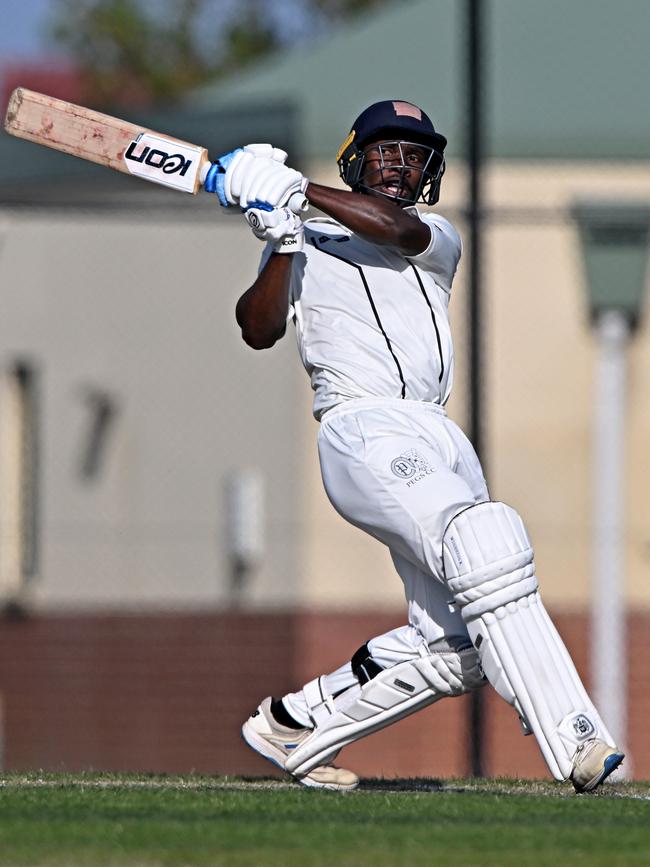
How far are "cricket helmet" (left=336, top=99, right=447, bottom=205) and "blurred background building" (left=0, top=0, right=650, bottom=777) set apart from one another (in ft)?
21.3

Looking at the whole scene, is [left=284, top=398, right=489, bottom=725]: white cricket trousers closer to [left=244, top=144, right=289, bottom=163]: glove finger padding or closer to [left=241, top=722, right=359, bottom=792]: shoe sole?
[left=241, top=722, right=359, bottom=792]: shoe sole

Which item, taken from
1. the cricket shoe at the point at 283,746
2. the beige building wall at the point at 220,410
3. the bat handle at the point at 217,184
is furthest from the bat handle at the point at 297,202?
the beige building wall at the point at 220,410

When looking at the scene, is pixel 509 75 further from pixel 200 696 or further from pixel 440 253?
pixel 440 253

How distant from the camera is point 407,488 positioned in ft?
17.3

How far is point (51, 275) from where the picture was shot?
14.5 meters

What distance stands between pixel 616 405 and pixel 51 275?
A: 13.4ft

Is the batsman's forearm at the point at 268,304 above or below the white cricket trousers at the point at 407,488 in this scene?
above

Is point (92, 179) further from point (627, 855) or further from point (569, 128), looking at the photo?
point (627, 855)

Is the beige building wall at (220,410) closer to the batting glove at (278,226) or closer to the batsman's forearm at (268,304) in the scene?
the batsman's forearm at (268,304)

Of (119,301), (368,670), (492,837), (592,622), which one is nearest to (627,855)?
(492,837)

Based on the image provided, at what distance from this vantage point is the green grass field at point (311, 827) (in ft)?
Answer: 13.5

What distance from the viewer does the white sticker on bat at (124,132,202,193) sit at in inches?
220

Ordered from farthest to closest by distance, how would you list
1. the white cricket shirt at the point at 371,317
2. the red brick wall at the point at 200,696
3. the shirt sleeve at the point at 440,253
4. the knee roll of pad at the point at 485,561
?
the red brick wall at the point at 200,696
the shirt sleeve at the point at 440,253
the white cricket shirt at the point at 371,317
the knee roll of pad at the point at 485,561

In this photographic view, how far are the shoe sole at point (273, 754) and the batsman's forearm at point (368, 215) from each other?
1.43 m
